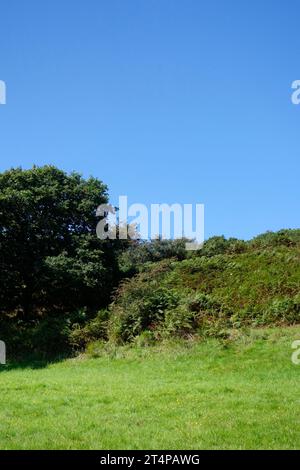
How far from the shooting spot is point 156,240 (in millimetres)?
48656

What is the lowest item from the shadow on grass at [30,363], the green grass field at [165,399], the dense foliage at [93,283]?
the shadow on grass at [30,363]

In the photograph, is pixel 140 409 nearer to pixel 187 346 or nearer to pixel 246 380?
pixel 246 380

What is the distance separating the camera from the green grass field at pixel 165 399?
841 centimetres

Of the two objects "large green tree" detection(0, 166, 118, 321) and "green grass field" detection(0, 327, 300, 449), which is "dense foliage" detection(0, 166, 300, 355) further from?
"green grass field" detection(0, 327, 300, 449)

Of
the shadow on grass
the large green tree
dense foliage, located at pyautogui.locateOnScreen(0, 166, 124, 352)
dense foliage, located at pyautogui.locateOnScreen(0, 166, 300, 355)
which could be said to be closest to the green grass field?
the shadow on grass

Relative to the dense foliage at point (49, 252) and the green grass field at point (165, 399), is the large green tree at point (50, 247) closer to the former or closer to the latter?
the dense foliage at point (49, 252)

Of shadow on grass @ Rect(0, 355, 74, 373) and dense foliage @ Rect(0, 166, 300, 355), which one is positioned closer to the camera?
shadow on grass @ Rect(0, 355, 74, 373)

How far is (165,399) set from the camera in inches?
449

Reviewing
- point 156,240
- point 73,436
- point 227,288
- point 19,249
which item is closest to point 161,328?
point 227,288

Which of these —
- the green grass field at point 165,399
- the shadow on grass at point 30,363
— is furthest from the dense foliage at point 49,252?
the green grass field at point 165,399

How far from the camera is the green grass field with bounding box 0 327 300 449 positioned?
8414mm

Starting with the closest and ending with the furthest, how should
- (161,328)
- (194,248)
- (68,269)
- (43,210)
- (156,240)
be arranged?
(161,328), (68,269), (43,210), (194,248), (156,240)

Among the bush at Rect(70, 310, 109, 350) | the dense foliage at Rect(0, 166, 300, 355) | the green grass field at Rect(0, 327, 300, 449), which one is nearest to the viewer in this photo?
the green grass field at Rect(0, 327, 300, 449)
